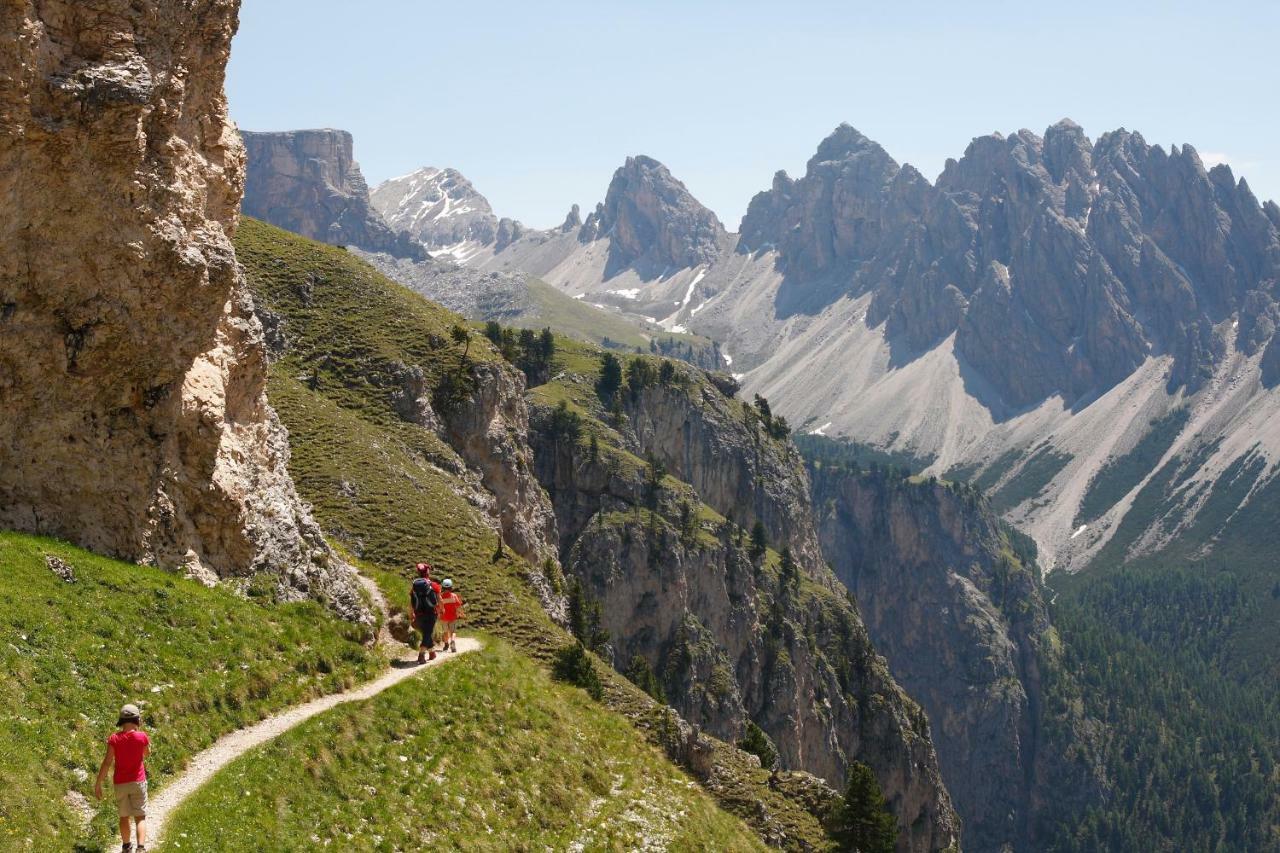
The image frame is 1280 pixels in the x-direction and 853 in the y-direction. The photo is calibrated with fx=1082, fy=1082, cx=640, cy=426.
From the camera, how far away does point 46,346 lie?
3369 centimetres

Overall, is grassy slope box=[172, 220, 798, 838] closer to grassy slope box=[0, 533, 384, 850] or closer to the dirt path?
the dirt path

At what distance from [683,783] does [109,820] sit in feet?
103

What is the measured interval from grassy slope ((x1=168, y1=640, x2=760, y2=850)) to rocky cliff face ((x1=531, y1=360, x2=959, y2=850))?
79188 millimetres

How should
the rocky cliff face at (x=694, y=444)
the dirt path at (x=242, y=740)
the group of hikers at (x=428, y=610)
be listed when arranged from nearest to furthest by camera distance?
the dirt path at (x=242, y=740)
the group of hikers at (x=428, y=610)
the rocky cliff face at (x=694, y=444)

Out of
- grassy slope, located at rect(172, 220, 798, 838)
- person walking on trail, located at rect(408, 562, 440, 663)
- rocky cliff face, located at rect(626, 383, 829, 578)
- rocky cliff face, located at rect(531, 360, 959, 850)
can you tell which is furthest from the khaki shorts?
rocky cliff face, located at rect(626, 383, 829, 578)

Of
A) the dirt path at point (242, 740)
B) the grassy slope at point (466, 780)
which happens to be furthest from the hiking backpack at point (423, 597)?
the grassy slope at point (466, 780)

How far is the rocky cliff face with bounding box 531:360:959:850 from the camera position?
142875 mm

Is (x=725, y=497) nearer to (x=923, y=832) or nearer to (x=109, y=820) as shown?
(x=923, y=832)

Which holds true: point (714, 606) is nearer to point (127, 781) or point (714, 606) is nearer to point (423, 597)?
point (423, 597)

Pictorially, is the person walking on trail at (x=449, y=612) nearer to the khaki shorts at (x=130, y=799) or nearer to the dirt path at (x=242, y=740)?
the dirt path at (x=242, y=740)

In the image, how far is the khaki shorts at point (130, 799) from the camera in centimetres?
2394

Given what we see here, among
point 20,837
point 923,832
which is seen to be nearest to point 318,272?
point 20,837

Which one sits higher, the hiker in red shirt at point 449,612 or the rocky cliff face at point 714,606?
the hiker in red shirt at point 449,612

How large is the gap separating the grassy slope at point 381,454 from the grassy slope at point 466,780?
85 centimetres
